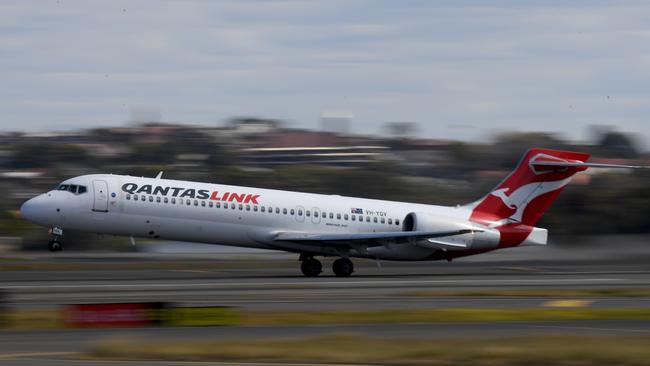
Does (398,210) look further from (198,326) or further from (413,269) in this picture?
(198,326)

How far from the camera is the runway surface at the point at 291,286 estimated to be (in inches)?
826

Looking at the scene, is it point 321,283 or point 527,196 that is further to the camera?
→ point 527,196

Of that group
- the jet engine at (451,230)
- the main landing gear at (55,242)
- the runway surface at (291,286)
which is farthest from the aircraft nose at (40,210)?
the jet engine at (451,230)

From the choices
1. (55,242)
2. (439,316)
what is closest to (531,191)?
(439,316)

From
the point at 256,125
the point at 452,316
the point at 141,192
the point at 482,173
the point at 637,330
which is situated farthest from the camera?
the point at 256,125

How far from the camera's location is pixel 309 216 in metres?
39.1

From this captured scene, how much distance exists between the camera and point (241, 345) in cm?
1838

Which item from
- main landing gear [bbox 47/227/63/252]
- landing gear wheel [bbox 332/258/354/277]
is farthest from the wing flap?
main landing gear [bbox 47/227/63/252]

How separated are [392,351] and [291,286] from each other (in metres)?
16.3

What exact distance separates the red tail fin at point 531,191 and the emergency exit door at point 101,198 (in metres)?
14.5

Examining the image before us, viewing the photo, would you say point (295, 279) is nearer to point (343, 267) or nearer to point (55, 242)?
point (343, 267)

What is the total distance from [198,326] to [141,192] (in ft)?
52.7

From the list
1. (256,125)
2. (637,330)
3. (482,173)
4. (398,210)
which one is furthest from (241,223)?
(256,125)

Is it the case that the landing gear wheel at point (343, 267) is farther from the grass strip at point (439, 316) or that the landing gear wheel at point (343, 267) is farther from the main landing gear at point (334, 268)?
the grass strip at point (439, 316)
